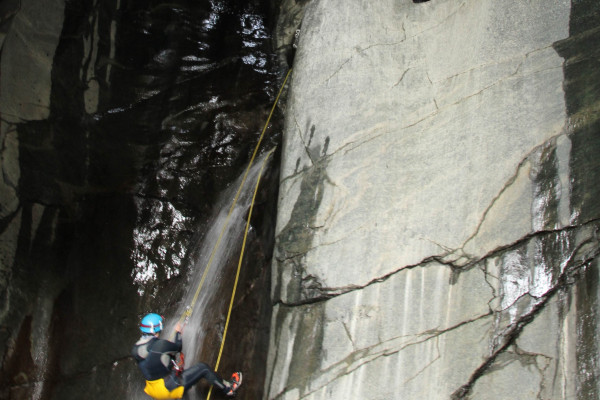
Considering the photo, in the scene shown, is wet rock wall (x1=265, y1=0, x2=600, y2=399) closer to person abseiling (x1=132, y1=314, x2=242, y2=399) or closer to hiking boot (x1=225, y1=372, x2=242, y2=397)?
hiking boot (x1=225, y1=372, x2=242, y2=397)

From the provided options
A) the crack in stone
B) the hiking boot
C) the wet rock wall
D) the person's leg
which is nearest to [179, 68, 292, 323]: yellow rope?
the person's leg

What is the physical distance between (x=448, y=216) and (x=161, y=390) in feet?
8.40

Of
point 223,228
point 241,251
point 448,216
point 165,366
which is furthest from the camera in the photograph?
point 223,228

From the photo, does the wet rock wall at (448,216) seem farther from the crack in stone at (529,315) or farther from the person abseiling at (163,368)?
the person abseiling at (163,368)

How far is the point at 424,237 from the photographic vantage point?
11.7ft

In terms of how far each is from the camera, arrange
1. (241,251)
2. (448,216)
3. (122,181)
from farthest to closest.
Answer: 1. (122,181)
2. (241,251)
3. (448,216)

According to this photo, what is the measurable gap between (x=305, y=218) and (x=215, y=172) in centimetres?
167

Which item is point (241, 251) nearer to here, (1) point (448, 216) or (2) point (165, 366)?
(2) point (165, 366)

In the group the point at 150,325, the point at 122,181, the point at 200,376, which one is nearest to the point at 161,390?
the point at 200,376

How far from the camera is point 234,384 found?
13.0 ft

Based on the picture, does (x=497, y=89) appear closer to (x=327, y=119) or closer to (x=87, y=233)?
(x=327, y=119)

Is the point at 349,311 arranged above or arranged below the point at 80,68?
below

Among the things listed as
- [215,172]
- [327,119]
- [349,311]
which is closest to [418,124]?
[327,119]

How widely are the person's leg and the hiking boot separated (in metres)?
0.07
